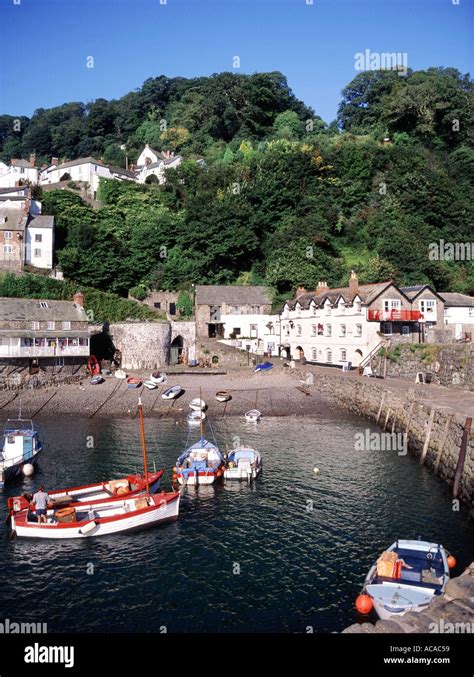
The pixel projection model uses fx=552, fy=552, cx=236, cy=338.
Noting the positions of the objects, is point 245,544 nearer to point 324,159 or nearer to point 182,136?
point 324,159

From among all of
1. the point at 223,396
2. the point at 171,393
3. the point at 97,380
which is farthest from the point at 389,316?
the point at 97,380

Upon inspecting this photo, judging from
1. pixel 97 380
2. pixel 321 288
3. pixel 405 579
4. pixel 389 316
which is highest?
pixel 321 288

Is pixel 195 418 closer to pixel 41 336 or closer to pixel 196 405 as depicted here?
pixel 196 405

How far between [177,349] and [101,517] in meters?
38.8

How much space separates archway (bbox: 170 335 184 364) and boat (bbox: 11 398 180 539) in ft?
119

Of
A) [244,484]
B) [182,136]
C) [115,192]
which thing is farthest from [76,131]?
[244,484]

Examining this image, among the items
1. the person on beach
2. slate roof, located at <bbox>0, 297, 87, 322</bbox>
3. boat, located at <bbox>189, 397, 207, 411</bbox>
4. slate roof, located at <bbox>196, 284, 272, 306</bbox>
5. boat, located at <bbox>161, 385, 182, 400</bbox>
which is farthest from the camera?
slate roof, located at <bbox>196, 284, 272, 306</bbox>

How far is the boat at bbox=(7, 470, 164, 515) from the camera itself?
935 inches

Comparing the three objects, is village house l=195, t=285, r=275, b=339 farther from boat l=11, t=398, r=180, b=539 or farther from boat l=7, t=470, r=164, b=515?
Result: boat l=11, t=398, r=180, b=539

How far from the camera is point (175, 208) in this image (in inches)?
3189

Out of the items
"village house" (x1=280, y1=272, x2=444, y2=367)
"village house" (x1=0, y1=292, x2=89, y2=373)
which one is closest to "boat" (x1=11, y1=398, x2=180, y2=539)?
"village house" (x1=0, y1=292, x2=89, y2=373)

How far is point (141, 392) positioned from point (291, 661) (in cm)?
3955

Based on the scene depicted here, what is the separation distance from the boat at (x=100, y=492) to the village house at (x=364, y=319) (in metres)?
31.5

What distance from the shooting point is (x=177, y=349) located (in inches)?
2411
